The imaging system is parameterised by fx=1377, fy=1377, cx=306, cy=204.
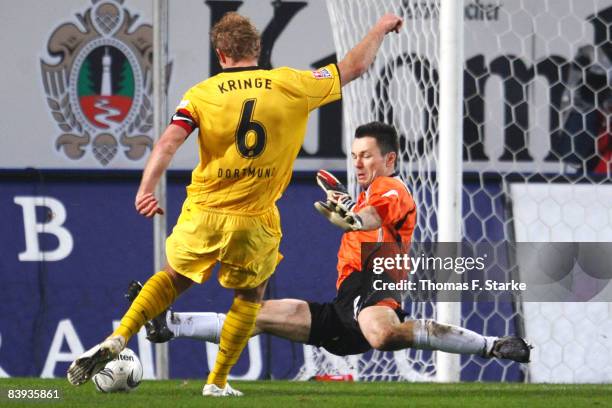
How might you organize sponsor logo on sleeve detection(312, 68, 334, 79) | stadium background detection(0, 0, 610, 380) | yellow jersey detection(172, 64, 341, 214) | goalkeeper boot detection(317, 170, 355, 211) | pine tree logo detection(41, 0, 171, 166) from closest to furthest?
yellow jersey detection(172, 64, 341, 214) < goalkeeper boot detection(317, 170, 355, 211) < sponsor logo on sleeve detection(312, 68, 334, 79) < stadium background detection(0, 0, 610, 380) < pine tree logo detection(41, 0, 171, 166)

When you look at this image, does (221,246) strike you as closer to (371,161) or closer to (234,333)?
(234,333)

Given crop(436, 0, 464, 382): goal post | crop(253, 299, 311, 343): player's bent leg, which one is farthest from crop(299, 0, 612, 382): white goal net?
crop(253, 299, 311, 343): player's bent leg

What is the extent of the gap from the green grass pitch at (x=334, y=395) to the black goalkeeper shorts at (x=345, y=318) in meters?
0.20

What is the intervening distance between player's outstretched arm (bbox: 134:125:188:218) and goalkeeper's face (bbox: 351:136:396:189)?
1134mm

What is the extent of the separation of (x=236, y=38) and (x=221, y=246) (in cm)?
81

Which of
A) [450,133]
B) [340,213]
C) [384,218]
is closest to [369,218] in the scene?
[384,218]

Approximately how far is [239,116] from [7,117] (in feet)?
11.6

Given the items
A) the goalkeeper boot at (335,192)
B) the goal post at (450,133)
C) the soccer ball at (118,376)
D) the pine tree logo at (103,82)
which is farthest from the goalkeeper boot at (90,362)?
the pine tree logo at (103,82)

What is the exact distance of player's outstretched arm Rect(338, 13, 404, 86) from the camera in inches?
220

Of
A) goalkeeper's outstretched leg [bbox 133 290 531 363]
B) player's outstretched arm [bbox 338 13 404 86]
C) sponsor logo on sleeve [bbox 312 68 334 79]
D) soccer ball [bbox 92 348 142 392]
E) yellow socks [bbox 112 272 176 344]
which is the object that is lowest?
soccer ball [bbox 92 348 142 392]

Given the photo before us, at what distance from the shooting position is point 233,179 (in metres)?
5.34

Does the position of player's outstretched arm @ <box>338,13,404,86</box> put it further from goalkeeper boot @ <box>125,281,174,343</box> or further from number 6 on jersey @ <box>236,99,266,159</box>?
goalkeeper boot @ <box>125,281,174,343</box>

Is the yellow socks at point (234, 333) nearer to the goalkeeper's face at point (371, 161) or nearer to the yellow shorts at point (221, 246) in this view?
the yellow shorts at point (221, 246)

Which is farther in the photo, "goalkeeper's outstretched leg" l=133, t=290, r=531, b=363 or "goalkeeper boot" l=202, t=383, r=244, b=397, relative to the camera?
"goalkeeper's outstretched leg" l=133, t=290, r=531, b=363
